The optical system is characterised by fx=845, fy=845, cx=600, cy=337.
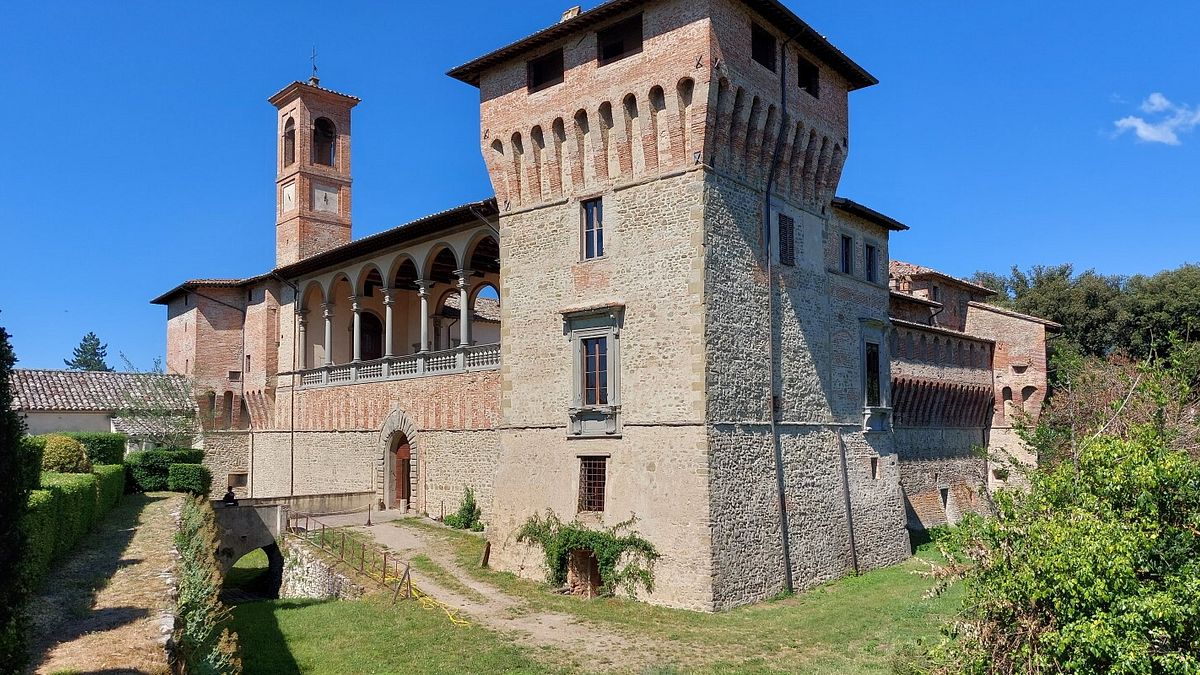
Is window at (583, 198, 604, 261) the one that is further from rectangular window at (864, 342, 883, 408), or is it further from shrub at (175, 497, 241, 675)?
shrub at (175, 497, 241, 675)

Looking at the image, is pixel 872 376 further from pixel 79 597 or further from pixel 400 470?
pixel 79 597

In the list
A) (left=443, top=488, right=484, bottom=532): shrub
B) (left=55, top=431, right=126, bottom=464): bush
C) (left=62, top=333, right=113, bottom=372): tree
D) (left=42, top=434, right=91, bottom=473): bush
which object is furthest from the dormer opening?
(left=62, top=333, right=113, bottom=372): tree

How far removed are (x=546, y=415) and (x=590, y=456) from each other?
1.78 metres

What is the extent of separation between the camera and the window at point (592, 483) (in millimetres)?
20344

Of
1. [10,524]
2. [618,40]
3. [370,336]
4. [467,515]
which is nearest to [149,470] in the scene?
[467,515]

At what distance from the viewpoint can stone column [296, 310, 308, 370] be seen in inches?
1404

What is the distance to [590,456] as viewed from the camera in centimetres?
2048

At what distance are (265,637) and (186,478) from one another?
499 inches

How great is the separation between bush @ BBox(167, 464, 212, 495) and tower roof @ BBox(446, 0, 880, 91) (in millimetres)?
15565

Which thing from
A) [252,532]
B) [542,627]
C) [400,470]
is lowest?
[542,627]

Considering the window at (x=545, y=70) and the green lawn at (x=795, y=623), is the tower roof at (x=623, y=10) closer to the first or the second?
the window at (x=545, y=70)

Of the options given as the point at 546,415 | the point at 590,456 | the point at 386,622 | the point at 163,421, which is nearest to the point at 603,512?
the point at 590,456

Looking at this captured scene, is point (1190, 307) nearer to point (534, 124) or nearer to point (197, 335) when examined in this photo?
point (534, 124)

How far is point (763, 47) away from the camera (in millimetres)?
Result: 21078
